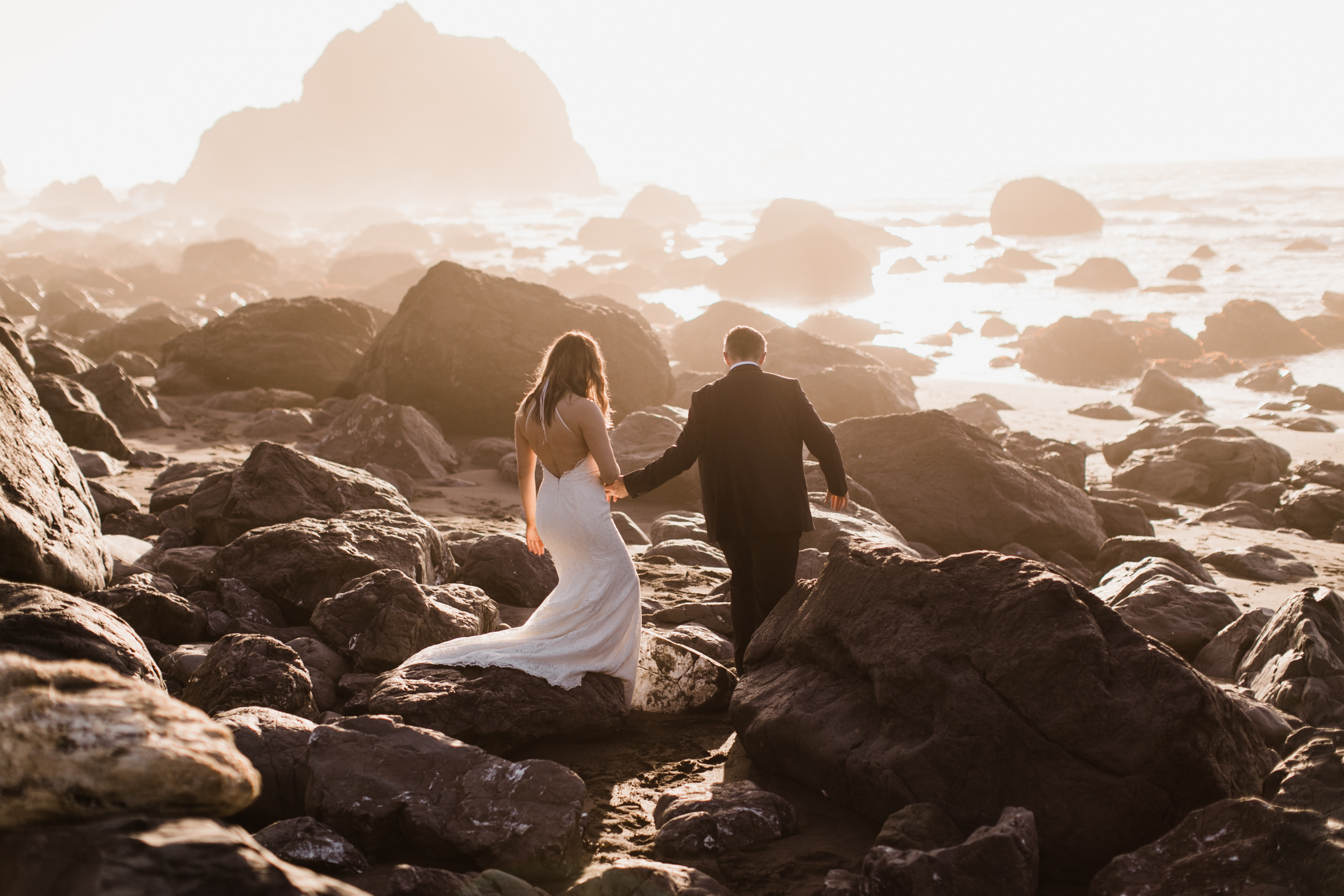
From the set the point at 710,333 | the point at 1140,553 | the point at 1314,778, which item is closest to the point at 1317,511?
the point at 1140,553

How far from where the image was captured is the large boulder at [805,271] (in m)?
39.0

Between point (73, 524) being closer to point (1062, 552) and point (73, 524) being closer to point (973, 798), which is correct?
point (973, 798)

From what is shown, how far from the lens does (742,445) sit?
17.0 ft

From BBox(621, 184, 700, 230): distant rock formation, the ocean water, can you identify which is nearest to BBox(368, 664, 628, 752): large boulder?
the ocean water

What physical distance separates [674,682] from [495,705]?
1047 millimetres

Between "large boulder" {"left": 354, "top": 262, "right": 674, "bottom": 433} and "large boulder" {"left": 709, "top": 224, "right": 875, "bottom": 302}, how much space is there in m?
25.0

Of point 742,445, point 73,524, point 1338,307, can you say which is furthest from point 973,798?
point 1338,307

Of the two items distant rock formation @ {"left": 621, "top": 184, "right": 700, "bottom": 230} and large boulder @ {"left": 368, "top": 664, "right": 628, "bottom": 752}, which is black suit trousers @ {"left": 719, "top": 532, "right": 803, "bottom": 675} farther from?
distant rock formation @ {"left": 621, "top": 184, "right": 700, "bottom": 230}

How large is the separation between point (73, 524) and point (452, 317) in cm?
852

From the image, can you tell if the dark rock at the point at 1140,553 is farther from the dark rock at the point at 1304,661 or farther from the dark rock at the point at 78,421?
the dark rock at the point at 78,421

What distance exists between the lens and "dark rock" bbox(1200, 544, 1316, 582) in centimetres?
888

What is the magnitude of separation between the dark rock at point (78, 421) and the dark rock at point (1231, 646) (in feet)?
34.3

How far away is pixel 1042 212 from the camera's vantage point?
56.8 meters

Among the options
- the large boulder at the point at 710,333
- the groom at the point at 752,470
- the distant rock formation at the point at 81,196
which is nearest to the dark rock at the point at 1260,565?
the groom at the point at 752,470
